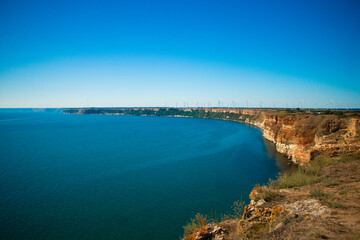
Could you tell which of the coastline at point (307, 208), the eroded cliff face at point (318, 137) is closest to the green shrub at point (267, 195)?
the coastline at point (307, 208)

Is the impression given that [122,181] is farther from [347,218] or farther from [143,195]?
[347,218]

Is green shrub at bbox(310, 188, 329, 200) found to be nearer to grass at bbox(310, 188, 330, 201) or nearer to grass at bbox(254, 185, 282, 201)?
grass at bbox(310, 188, 330, 201)

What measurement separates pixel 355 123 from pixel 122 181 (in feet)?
85.1

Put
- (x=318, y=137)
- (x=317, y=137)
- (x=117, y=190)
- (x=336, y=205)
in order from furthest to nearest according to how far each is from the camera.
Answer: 1. (x=317, y=137)
2. (x=318, y=137)
3. (x=117, y=190)
4. (x=336, y=205)

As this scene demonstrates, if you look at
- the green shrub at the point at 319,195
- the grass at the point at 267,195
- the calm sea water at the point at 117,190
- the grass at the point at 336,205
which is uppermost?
the grass at the point at 336,205

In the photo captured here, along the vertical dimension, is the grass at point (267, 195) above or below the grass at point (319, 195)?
below

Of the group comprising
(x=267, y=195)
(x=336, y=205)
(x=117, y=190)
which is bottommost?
(x=117, y=190)

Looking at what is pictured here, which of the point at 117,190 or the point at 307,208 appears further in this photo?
the point at 117,190

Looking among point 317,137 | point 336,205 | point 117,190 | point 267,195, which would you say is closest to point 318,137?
point 317,137

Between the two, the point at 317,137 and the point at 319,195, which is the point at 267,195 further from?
the point at 317,137

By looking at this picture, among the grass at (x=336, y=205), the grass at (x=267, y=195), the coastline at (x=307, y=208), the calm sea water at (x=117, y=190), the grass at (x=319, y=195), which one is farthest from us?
the calm sea water at (x=117, y=190)

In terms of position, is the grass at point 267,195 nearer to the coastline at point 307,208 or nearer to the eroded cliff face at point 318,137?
the coastline at point 307,208

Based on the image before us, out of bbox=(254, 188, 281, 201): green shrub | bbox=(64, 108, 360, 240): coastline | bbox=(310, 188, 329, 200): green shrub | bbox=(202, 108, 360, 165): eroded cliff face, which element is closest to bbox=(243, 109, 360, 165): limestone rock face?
bbox=(202, 108, 360, 165): eroded cliff face

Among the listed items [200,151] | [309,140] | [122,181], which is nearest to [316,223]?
[122,181]
